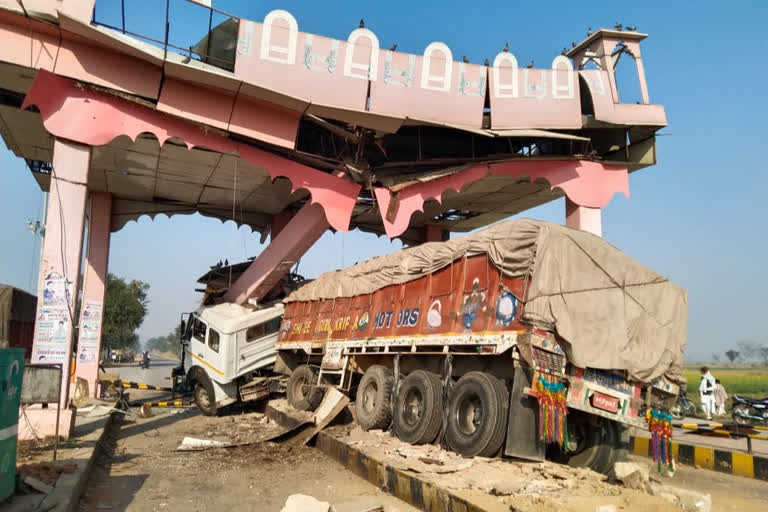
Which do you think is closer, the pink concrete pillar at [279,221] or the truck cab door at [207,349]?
the truck cab door at [207,349]

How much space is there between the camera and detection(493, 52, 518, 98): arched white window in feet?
46.2

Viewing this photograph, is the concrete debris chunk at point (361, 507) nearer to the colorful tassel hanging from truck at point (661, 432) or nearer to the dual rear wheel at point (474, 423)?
the dual rear wheel at point (474, 423)

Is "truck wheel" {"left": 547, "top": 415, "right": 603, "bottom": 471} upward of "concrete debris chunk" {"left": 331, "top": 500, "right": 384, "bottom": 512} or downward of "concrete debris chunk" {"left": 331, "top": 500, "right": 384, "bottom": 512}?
upward

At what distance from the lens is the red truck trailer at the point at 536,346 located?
23.4 feet

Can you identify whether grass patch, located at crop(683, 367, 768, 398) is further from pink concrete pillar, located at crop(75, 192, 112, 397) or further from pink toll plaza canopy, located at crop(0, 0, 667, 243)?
pink concrete pillar, located at crop(75, 192, 112, 397)

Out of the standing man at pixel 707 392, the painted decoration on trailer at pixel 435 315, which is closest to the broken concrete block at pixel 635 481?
the painted decoration on trailer at pixel 435 315

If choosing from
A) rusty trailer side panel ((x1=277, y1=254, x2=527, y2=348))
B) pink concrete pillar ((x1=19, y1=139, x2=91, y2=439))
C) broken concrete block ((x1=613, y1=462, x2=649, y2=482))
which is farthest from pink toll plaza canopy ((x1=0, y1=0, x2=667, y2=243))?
broken concrete block ((x1=613, y1=462, x2=649, y2=482))

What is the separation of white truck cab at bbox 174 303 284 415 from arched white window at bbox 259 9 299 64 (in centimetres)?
650

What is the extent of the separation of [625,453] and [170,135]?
32.8 ft

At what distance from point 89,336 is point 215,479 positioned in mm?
10962

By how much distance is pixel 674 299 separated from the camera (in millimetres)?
8078

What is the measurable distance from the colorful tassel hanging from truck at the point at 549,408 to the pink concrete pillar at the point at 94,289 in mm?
14087

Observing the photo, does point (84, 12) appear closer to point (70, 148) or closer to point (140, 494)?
point (70, 148)

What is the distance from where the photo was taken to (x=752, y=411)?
50.4 feet
